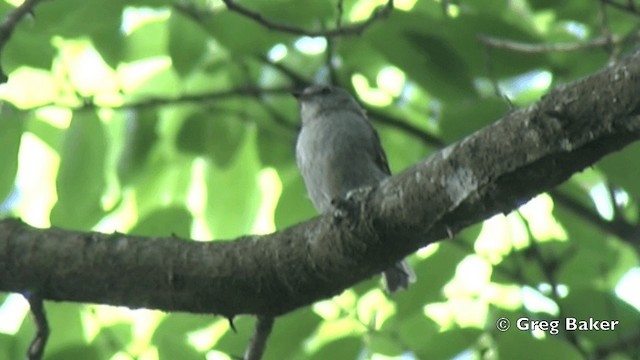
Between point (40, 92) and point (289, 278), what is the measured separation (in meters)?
1.43

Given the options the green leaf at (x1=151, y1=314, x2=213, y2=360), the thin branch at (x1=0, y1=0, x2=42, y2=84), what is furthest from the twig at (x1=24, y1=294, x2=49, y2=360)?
the thin branch at (x1=0, y1=0, x2=42, y2=84)

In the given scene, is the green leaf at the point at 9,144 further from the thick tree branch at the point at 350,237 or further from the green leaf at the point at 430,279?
the green leaf at the point at 430,279

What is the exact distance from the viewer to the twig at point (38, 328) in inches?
102

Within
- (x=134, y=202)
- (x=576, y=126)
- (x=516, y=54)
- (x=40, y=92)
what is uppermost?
(x=576, y=126)

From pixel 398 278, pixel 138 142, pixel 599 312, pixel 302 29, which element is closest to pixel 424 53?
pixel 302 29

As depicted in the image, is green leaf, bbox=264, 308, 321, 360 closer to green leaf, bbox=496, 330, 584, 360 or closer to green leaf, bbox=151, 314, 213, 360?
green leaf, bbox=151, 314, 213, 360

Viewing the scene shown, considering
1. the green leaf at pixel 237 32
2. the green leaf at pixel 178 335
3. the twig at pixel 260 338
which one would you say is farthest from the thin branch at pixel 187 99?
the twig at pixel 260 338

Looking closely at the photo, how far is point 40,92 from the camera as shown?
142 inches

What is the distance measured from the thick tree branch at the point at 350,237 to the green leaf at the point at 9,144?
0.87ft

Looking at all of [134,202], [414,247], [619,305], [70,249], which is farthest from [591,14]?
[70,249]

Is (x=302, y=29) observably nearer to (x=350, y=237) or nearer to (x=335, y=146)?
(x=350, y=237)

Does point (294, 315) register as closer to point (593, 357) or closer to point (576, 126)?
point (593, 357)

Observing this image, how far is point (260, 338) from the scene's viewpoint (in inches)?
109

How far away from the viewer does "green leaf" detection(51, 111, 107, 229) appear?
316cm
